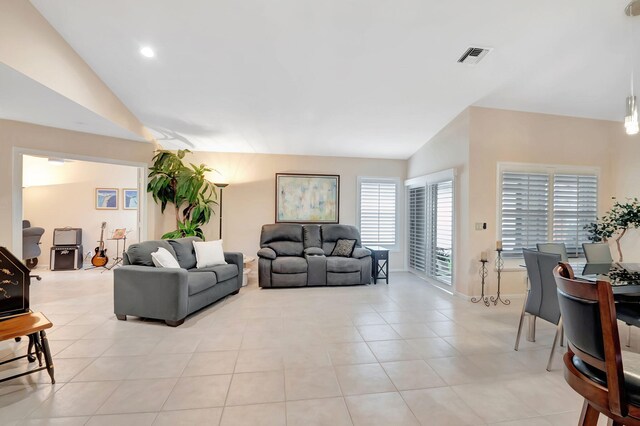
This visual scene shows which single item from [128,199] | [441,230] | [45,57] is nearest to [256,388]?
[45,57]

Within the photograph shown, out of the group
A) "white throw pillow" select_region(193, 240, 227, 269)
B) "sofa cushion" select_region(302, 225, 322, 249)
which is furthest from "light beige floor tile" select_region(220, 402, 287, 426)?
"sofa cushion" select_region(302, 225, 322, 249)

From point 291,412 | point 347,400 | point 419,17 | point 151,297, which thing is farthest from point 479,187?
point 151,297

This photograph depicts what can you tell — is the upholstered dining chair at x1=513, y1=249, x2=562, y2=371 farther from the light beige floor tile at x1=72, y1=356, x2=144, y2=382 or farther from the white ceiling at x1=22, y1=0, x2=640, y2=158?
the light beige floor tile at x1=72, y1=356, x2=144, y2=382

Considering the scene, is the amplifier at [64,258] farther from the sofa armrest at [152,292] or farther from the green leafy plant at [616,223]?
the green leafy plant at [616,223]

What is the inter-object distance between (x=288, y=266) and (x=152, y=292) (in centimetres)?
210

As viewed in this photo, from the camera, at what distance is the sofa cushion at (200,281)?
3426mm

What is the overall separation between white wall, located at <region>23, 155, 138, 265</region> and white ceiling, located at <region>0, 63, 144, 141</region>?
8.44 feet

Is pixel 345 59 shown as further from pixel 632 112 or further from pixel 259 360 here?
pixel 259 360

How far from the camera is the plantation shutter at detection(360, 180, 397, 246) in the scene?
6.10 meters

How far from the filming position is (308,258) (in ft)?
16.4

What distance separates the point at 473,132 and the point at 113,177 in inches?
301

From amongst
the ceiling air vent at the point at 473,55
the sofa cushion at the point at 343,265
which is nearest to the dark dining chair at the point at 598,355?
the ceiling air vent at the point at 473,55

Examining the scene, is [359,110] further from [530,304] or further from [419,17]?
[530,304]

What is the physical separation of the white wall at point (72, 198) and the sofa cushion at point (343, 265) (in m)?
4.99
